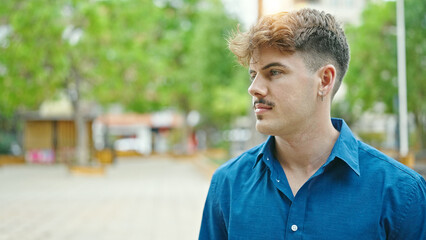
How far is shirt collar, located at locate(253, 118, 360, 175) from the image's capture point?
1869 mm

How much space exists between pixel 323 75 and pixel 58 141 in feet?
107

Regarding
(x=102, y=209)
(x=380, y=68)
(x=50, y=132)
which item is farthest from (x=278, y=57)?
(x=50, y=132)

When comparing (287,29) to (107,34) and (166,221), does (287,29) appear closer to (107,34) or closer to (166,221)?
(166,221)

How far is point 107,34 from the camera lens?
68.1 ft

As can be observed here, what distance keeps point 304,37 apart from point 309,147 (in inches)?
15.7

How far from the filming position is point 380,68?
21.4 meters

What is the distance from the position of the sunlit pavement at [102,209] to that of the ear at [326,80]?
6.60 m

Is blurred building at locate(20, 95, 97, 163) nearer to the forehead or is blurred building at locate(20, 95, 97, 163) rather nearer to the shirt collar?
the shirt collar

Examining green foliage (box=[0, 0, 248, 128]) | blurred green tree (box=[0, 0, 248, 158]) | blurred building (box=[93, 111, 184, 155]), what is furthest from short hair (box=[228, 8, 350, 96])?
blurred building (box=[93, 111, 184, 155])

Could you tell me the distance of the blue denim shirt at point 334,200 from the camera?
177 centimetres

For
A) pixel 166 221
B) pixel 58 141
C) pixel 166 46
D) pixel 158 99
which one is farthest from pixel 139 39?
pixel 166 221

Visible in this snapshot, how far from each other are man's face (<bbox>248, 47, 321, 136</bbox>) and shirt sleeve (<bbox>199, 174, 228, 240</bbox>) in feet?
1.05

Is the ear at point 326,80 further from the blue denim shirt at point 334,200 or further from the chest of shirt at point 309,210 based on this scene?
the chest of shirt at point 309,210

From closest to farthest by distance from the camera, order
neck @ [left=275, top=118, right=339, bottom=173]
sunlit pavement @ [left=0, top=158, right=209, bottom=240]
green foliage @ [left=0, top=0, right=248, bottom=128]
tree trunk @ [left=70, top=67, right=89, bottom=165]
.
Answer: neck @ [left=275, top=118, right=339, bottom=173]
sunlit pavement @ [left=0, top=158, right=209, bottom=240]
green foliage @ [left=0, top=0, right=248, bottom=128]
tree trunk @ [left=70, top=67, right=89, bottom=165]
